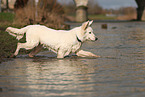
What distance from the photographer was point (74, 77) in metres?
9.62

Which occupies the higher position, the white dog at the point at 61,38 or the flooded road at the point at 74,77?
the white dog at the point at 61,38

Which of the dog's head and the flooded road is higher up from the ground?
the dog's head

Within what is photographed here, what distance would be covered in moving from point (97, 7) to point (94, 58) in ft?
430

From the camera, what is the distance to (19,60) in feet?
43.9

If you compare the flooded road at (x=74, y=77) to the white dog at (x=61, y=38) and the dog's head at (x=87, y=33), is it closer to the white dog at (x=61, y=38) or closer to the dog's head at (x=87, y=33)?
the white dog at (x=61, y=38)

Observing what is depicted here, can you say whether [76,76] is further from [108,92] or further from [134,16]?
[134,16]

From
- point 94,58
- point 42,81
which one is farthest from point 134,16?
point 42,81

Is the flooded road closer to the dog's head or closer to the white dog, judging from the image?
the white dog

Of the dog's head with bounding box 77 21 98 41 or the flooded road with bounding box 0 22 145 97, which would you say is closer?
the flooded road with bounding box 0 22 145 97

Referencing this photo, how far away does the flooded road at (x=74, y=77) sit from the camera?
785 centimetres

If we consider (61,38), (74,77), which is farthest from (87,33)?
(74,77)

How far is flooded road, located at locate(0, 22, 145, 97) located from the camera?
7.85 m

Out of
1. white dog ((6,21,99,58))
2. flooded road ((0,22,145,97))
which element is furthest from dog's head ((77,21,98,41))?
flooded road ((0,22,145,97))

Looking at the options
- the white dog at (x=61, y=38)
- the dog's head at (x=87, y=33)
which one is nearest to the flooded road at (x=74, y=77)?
the white dog at (x=61, y=38)
